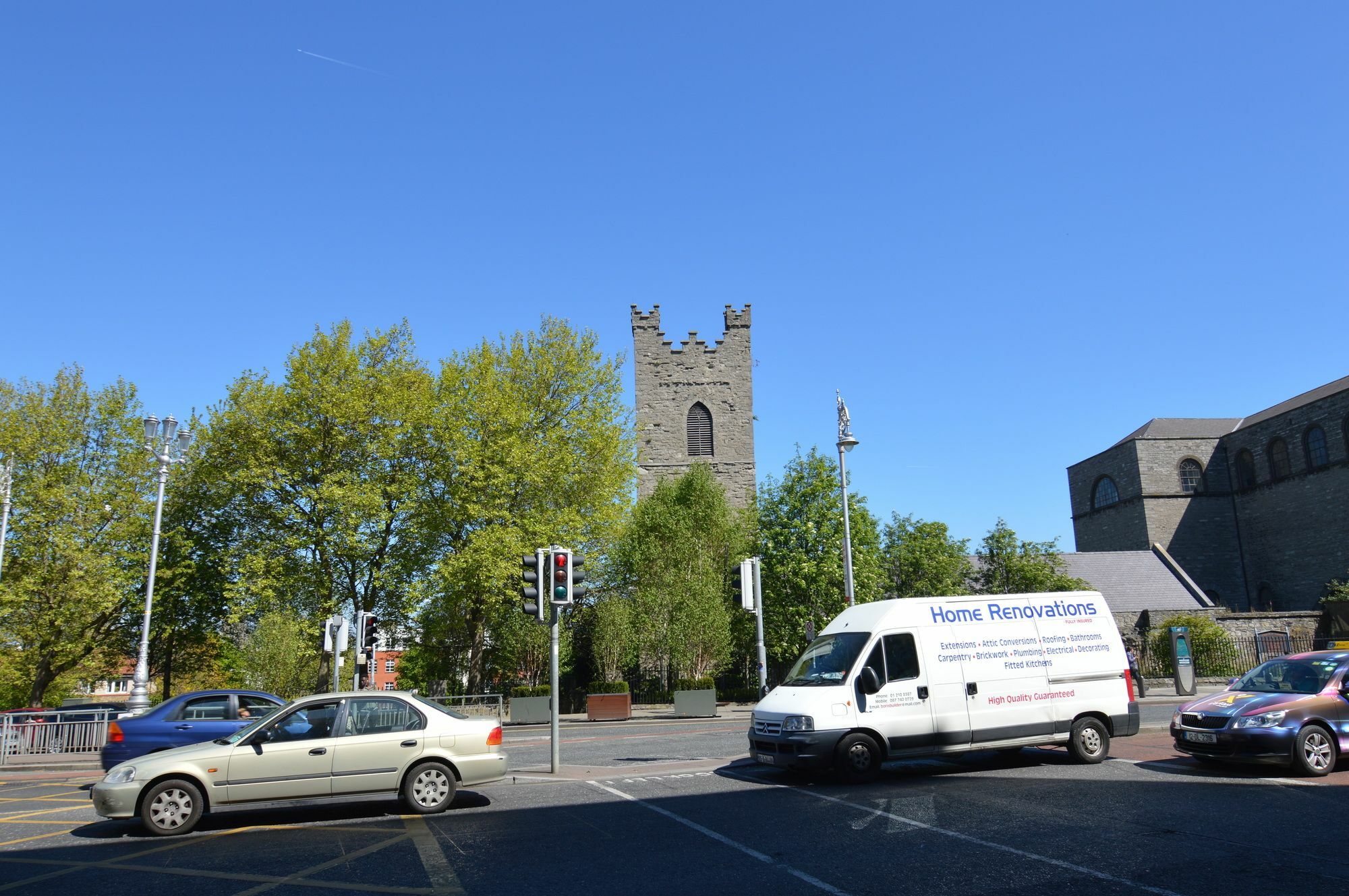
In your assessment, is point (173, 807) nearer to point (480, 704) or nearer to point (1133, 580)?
point (480, 704)

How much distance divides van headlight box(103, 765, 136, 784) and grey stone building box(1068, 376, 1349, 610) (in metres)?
57.6

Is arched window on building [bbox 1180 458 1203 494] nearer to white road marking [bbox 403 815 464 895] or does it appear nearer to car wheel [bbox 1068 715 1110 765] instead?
car wheel [bbox 1068 715 1110 765]

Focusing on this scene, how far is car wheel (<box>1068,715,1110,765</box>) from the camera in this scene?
470 inches

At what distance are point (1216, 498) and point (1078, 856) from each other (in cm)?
5919

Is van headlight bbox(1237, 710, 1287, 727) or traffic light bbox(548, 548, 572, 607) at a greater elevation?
traffic light bbox(548, 548, 572, 607)

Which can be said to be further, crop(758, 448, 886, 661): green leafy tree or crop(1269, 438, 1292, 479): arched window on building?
crop(1269, 438, 1292, 479): arched window on building

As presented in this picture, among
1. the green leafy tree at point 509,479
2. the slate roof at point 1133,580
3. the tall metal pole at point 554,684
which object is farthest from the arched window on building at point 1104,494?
the tall metal pole at point 554,684

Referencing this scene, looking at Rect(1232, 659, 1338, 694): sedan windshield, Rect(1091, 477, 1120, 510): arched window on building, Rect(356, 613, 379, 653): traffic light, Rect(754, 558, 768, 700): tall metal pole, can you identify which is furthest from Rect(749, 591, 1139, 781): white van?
Rect(1091, 477, 1120, 510): arched window on building

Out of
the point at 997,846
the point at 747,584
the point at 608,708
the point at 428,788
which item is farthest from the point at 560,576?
the point at 608,708

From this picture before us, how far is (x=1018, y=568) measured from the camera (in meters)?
44.2

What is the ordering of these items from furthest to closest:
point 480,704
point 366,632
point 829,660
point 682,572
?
point 682,572
point 480,704
point 366,632
point 829,660

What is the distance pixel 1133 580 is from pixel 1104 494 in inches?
579

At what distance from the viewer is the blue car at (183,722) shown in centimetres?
1298

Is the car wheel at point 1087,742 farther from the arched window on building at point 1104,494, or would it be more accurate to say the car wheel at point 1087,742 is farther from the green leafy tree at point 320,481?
the arched window on building at point 1104,494
